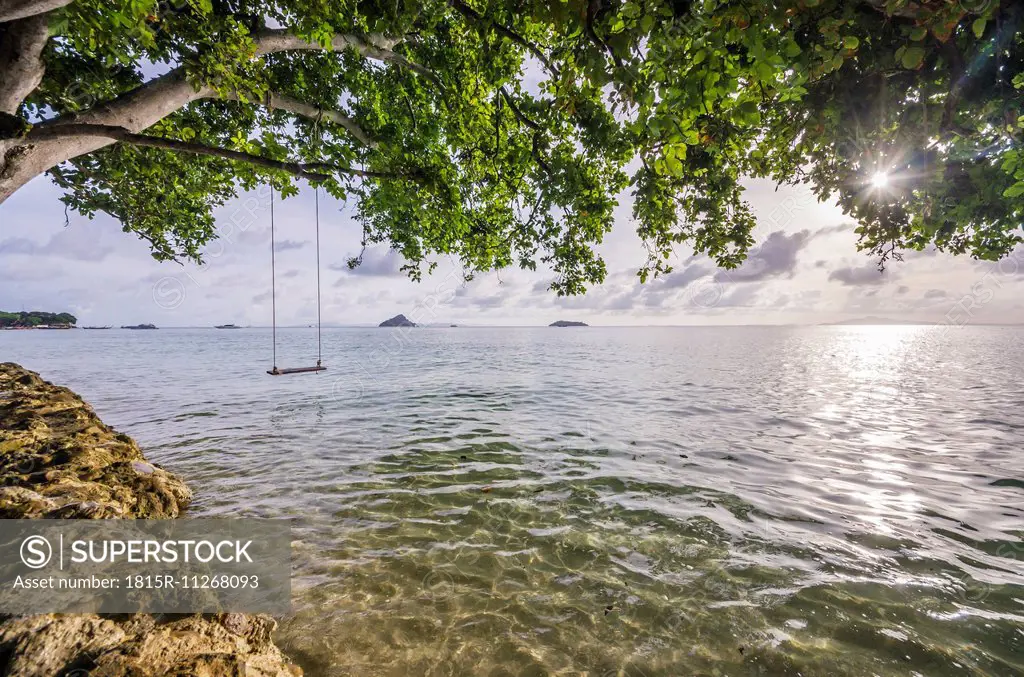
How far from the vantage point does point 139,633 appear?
9.53ft

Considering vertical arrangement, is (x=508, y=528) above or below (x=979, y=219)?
below

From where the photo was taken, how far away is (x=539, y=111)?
8.63 metres

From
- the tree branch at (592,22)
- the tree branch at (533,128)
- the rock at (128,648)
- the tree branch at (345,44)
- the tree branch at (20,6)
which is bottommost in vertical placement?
the rock at (128,648)

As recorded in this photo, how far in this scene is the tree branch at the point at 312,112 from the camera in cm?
780

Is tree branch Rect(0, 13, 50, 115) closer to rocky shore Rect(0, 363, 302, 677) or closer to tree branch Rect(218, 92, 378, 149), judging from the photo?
tree branch Rect(218, 92, 378, 149)

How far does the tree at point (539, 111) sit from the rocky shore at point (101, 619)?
419cm

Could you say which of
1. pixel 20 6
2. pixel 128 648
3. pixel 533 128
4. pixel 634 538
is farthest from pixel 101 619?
pixel 533 128

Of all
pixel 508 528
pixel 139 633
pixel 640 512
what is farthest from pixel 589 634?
pixel 139 633

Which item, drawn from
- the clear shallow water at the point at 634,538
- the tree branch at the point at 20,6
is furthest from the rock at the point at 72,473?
the tree branch at the point at 20,6

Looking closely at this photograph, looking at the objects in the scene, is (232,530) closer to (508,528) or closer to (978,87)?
(508,528)

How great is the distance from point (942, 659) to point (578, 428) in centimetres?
944

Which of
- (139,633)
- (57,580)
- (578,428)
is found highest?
(57,580)

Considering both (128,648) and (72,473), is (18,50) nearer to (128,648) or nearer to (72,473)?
(72,473)

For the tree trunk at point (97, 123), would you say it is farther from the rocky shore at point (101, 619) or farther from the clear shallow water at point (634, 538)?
the clear shallow water at point (634, 538)
